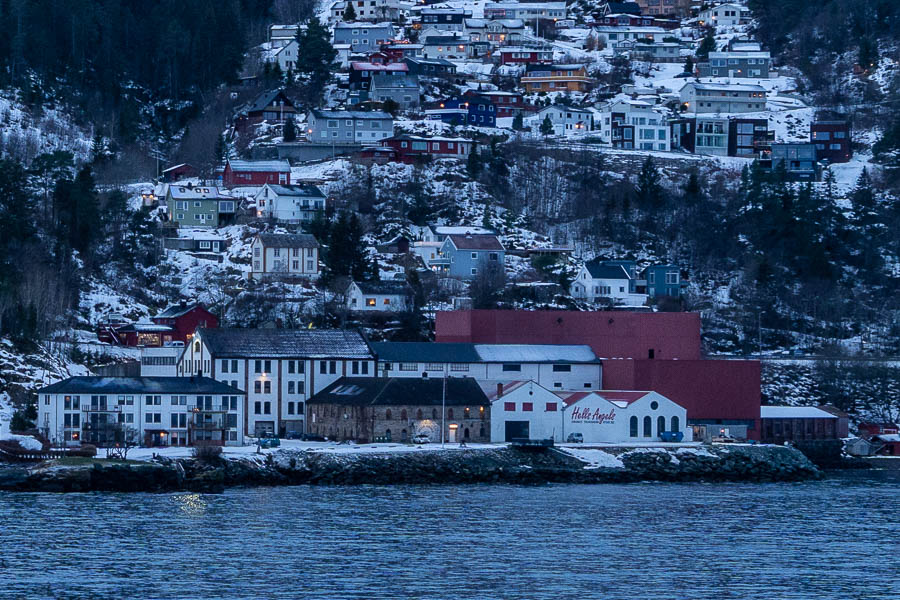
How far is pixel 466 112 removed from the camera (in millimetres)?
140625

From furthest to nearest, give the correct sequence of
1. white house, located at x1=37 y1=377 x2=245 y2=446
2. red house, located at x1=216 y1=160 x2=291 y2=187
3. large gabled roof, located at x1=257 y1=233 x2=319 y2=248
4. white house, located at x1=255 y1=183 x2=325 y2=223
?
1. red house, located at x1=216 y1=160 x2=291 y2=187
2. white house, located at x1=255 y1=183 x2=325 y2=223
3. large gabled roof, located at x1=257 y1=233 x2=319 y2=248
4. white house, located at x1=37 y1=377 x2=245 y2=446

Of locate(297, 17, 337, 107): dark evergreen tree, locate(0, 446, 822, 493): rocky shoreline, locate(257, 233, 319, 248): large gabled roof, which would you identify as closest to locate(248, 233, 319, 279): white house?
locate(257, 233, 319, 248): large gabled roof

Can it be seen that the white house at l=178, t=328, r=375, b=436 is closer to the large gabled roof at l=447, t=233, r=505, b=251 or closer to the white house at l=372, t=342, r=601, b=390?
the white house at l=372, t=342, r=601, b=390

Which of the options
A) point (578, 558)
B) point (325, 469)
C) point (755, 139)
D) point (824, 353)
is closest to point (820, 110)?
point (755, 139)

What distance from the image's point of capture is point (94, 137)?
129 metres

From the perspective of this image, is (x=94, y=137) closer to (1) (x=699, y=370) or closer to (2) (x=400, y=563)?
(1) (x=699, y=370)

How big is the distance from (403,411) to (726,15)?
352 ft

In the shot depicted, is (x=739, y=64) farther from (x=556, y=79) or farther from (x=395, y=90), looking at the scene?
(x=395, y=90)

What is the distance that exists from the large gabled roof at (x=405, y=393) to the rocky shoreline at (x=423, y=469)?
5.11m

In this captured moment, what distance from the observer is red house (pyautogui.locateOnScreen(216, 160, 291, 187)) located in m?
124

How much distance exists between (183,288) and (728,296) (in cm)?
3655

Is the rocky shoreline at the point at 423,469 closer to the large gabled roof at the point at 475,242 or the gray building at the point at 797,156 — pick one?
the large gabled roof at the point at 475,242

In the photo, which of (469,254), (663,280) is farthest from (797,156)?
(469,254)

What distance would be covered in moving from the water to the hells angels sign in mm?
10261
